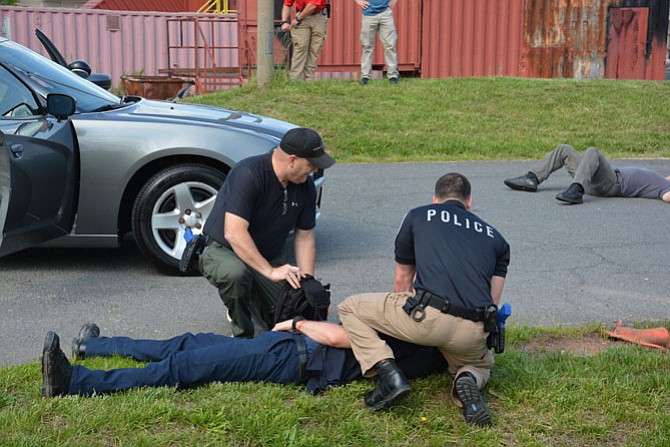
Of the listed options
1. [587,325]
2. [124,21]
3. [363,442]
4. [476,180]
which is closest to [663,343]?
[587,325]

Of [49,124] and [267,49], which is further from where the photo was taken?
[267,49]

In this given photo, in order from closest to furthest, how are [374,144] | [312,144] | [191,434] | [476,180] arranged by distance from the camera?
1. [191,434]
2. [312,144]
3. [476,180]
4. [374,144]

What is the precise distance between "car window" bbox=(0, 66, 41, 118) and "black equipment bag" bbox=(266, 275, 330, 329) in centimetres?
267

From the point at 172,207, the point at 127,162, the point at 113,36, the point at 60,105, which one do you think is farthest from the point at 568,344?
the point at 113,36

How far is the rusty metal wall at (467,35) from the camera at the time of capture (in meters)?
19.0

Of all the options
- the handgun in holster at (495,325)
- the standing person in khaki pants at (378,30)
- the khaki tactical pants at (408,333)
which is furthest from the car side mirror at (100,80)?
the standing person in khaki pants at (378,30)

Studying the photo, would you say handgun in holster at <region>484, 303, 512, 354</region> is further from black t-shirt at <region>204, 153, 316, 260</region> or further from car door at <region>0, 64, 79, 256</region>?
car door at <region>0, 64, 79, 256</region>

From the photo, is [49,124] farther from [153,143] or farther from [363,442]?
[363,442]

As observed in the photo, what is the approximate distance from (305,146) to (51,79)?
9.29 ft

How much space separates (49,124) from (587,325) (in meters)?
3.78

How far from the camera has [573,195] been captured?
8.91 m

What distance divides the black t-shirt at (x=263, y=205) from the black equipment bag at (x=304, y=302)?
562 millimetres

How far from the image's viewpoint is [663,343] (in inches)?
197

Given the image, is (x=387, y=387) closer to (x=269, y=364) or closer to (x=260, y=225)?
(x=269, y=364)
